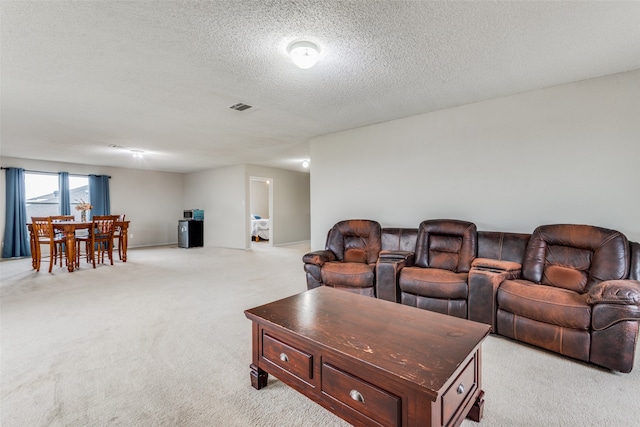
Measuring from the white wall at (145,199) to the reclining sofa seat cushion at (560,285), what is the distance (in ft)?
28.9

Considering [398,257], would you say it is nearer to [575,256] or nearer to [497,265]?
[497,265]

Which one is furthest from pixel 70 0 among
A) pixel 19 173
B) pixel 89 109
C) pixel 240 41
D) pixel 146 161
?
pixel 19 173

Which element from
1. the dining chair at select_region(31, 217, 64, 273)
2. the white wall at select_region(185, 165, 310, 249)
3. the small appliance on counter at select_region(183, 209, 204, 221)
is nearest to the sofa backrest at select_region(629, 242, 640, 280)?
the white wall at select_region(185, 165, 310, 249)

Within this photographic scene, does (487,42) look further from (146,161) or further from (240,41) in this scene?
(146,161)

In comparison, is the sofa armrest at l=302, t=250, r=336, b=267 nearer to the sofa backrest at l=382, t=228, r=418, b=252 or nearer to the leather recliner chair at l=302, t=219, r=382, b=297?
the leather recliner chair at l=302, t=219, r=382, b=297

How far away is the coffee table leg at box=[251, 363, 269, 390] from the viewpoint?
1.71m

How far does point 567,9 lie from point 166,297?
4422 mm

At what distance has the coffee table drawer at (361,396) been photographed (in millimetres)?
1163

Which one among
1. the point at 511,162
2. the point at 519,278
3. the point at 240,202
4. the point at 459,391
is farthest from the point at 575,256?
the point at 240,202

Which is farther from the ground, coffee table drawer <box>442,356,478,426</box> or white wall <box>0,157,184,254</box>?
white wall <box>0,157,184,254</box>

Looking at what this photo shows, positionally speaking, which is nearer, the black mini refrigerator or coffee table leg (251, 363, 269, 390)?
coffee table leg (251, 363, 269, 390)

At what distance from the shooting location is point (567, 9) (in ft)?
5.71

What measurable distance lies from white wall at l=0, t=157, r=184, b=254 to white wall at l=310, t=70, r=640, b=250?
21.4 ft

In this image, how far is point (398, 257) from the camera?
10.0 feet
